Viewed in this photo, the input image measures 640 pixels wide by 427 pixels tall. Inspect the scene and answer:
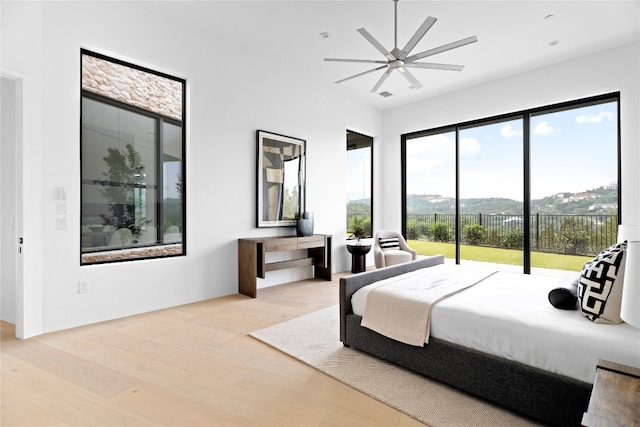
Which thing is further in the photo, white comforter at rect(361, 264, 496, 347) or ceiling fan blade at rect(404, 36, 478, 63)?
ceiling fan blade at rect(404, 36, 478, 63)

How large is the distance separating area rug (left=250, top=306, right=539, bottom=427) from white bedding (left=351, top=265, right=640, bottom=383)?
31 centimetres

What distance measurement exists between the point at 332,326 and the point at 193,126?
282 cm

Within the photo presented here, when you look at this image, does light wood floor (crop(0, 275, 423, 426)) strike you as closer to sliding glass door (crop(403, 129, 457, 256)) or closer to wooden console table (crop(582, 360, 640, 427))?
wooden console table (crop(582, 360, 640, 427))

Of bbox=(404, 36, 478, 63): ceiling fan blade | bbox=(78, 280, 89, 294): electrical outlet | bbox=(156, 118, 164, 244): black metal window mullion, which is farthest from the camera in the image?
bbox=(156, 118, 164, 244): black metal window mullion

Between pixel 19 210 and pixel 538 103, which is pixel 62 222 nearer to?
pixel 19 210

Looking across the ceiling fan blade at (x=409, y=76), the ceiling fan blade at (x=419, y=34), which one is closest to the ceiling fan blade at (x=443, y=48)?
the ceiling fan blade at (x=419, y=34)

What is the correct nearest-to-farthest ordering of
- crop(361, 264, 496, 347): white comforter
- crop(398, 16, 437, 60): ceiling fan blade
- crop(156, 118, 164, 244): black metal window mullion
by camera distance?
crop(361, 264, 496, 347): white comforter → crop(398, 16, 437, 60): ceiling fan blade → crop(156, 118, 164, 244): black metal window mullion

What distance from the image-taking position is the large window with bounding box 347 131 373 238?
255 inches

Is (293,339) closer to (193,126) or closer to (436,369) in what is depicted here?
(436,369)

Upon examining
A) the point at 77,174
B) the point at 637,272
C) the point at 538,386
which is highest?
the point at 77,174

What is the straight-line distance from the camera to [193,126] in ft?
13.2

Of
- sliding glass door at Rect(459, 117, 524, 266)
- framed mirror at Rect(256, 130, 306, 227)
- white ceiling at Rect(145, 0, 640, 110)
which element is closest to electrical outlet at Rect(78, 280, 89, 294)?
framed mirror at Rect(256, 130, 306, 227)

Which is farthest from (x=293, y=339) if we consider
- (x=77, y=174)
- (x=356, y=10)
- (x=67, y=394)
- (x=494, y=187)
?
(x=494, y=187)

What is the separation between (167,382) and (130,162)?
Answer: 244 centimetres
